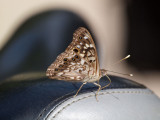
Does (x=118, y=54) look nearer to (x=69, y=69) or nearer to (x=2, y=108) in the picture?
(x=69, y=69)

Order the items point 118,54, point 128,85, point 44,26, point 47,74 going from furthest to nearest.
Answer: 1. point 118,54
2. point 44,26
3. point 47,74
4. point 128,85

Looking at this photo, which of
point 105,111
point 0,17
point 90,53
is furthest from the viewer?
point 0,17

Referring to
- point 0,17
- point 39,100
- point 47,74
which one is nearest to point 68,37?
point 47,74

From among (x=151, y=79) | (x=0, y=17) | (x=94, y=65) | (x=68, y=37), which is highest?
(x=0, y=17)
